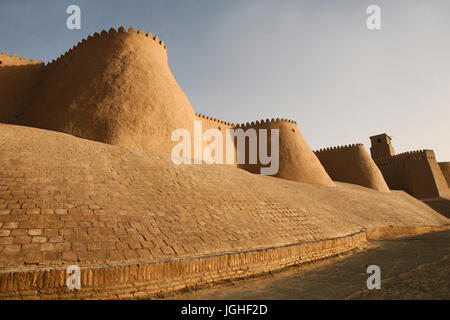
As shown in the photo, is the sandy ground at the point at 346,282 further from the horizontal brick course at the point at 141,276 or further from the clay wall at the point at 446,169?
the clay wall at the point at 446,169

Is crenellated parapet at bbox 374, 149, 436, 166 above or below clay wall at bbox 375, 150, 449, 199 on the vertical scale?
above

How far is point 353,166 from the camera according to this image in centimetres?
2278

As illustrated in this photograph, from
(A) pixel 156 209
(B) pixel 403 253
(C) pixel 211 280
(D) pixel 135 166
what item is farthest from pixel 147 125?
(B) pixel 403 253

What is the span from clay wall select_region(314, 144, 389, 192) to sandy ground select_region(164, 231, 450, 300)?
1655cm

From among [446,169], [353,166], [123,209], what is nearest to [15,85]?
[123,209]

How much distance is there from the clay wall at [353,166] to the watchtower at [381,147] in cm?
714

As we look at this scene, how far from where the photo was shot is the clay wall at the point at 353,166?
22008 millimetres

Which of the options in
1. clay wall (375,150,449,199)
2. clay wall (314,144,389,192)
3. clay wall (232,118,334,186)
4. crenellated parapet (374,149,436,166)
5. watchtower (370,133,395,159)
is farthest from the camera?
watchtower (370,133,395,159)

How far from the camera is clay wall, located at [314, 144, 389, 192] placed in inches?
866

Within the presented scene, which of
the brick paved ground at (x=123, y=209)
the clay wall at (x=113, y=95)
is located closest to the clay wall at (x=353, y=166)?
the brick paved ground at (x=123, y=209)

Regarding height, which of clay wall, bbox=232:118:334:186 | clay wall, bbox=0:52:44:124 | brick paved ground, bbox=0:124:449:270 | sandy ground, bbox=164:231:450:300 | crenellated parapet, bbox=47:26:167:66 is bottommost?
sandy ground, bbox=164:231:450:300

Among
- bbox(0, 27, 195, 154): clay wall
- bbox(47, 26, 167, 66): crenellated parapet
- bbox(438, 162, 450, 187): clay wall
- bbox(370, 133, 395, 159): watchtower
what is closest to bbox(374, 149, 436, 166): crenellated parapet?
bbox(370, 133, 395, 159): watchtower

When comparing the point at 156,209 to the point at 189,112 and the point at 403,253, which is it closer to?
the point at 403,253

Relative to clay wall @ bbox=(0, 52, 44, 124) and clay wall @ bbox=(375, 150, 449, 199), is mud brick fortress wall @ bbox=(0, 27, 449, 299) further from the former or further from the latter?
clay wall @ bbox=(375, 150, 449, 199)
